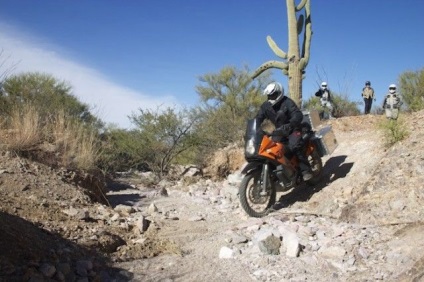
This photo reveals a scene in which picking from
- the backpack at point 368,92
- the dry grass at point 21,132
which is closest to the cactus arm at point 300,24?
the backpack at point 368,92

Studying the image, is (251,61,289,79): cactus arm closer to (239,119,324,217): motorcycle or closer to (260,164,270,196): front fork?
(239,119,324,217): motorcycle

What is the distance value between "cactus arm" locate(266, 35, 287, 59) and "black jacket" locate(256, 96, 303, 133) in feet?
17.5

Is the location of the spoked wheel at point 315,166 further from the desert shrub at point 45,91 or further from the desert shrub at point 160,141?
the desert shrub at point 45,91

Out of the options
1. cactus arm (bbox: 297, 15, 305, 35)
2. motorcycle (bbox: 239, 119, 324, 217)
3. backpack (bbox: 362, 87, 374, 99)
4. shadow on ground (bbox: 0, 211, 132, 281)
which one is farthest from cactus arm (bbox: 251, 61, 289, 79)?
shadow on ground (bbox: 0, 211, 132, 281)

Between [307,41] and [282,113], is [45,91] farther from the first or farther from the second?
[282,113]

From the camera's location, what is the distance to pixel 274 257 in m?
4.09

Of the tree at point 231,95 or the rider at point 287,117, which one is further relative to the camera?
the tree at point 231,95

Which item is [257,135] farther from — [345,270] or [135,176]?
[135,176]

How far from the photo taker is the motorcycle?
5.79 meters

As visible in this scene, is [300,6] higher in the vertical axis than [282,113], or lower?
higher

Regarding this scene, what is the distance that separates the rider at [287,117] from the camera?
6.09 meters

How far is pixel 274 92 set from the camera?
6242 millimetres

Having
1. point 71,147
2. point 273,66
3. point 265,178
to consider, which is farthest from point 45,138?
point 273,66

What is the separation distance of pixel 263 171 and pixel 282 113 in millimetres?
1016
